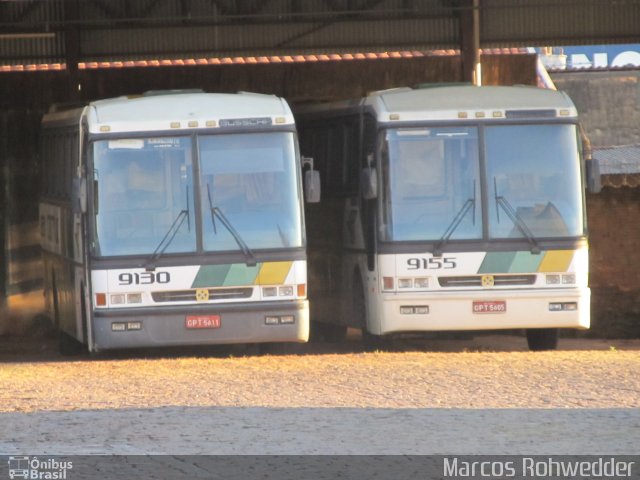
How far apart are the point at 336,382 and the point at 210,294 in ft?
10.7

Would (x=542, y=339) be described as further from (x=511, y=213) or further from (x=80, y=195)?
(x=80, y=195)

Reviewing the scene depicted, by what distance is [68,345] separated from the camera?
21141 mm

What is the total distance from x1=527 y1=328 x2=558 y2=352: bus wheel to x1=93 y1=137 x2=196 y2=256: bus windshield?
16.6ft

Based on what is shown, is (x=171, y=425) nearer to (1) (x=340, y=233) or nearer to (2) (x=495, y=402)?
(2) (x=495, y=402)

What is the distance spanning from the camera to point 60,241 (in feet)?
67.9

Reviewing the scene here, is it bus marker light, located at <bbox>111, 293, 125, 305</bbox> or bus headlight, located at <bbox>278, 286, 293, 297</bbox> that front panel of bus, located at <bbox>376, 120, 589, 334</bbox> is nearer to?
bus headlight, located at <bbox>278, 286, 293, 297</bbox>

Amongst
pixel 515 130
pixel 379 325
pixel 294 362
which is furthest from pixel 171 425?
pixel 515 130

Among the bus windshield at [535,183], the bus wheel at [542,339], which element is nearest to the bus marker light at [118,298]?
the bus windshield at [535,183]

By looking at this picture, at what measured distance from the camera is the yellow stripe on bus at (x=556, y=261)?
60.5 ft

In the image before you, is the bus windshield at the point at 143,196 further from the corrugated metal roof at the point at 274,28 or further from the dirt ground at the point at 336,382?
the corrugated metal roof at the point at 274,28

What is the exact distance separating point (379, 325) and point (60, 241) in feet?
Result: 15.6

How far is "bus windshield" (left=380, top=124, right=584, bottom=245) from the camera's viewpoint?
18453 mm

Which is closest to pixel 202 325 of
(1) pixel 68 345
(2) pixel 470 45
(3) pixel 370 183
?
(3) pixel 370 183

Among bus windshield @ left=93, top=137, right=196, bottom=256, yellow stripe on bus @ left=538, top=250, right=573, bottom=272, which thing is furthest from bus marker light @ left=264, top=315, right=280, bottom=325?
yellow stripe on bus @ left=538, top=250, right=573, bottom=272
